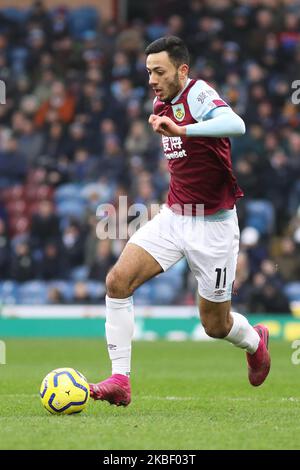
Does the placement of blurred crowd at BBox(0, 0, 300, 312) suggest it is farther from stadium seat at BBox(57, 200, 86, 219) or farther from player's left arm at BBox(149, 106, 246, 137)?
player's left arm at BBox(149, 106, 246, 137)

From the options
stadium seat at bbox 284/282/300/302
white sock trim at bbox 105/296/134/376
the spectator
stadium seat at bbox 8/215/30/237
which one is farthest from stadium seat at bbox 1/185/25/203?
white sock trim at bbox 105/296/134/376

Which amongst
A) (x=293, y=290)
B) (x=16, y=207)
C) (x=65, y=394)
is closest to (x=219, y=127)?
(x=65, y=394)

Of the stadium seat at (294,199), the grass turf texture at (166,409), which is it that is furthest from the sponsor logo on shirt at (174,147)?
the stadium seat at (294,199)

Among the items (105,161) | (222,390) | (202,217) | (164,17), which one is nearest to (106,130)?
(105,161)

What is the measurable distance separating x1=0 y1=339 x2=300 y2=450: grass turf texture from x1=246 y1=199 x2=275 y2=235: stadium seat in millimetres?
4898

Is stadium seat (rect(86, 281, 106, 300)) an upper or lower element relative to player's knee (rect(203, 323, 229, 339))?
lower

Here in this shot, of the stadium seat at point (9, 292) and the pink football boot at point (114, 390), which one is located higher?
the pink football boot at point (114, 390)

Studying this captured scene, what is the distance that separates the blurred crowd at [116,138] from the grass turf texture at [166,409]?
173 inches

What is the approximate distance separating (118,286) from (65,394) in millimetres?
899

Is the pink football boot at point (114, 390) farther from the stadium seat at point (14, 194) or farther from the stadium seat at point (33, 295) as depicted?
the stadium seat at point (14, 194)

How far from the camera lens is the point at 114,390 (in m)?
8.04

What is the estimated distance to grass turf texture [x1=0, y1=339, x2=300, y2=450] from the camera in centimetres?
659

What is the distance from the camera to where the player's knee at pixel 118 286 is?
8.16 metres
